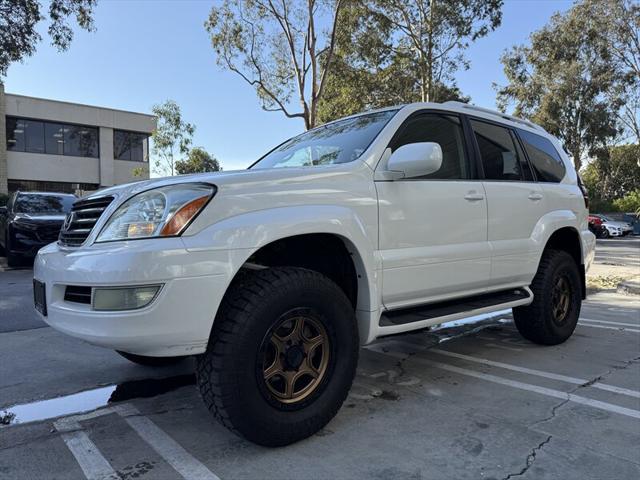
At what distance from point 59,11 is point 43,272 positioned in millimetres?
13102

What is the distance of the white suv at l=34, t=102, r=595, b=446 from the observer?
2354 millimetres

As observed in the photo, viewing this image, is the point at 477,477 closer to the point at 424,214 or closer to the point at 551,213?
the point at 424,214

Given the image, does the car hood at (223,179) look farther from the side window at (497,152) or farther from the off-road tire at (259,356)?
the side window at (497,152)

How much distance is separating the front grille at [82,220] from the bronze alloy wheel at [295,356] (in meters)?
1.15

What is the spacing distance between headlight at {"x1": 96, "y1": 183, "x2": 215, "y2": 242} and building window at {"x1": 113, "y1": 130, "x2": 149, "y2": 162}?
111 ft

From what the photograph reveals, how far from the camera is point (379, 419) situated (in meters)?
3.09

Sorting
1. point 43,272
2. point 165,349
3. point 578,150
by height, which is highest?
point 578,150

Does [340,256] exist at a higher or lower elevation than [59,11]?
lower

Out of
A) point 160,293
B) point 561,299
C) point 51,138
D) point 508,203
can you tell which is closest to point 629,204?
point 561,299

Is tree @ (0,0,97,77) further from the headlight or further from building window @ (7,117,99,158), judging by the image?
building window @ (7,117,99,158)

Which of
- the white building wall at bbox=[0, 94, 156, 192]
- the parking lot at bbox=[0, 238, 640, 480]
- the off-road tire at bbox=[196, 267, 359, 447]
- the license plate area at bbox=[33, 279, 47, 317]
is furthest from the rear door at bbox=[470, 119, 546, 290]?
the white building wall at bbox=[0, 94, 156, 192]

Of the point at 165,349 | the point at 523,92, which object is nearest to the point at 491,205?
the point at 165,349

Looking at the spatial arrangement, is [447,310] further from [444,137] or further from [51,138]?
[51,138]

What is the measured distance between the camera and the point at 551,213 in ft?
15.0
